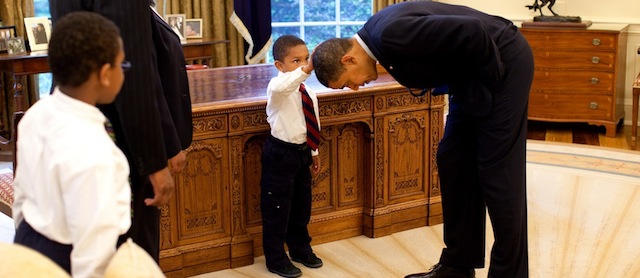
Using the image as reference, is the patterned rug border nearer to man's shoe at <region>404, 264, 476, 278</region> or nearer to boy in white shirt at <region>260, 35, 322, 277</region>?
man's shoe at <region>404, 264, 476, 278</region>

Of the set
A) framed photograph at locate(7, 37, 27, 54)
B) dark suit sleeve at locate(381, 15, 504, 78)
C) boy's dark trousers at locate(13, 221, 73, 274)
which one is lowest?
boy's dark trousers at locate(13, 221, 73, 274)

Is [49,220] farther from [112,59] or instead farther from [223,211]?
[223,211]

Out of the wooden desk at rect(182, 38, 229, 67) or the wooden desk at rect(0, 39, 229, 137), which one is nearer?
the wooden desk at rect(0, 39, 229, 137)

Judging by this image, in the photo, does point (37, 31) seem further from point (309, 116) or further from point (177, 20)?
point (309, 116)

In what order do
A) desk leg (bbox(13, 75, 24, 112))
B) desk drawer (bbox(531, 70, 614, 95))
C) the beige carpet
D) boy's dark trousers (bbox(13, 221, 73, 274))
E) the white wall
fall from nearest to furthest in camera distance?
1. boy's dark trousers (bbox(13, 221, 73, 274))
2. the beige carpet
3. desk leg (bbox(13, 75, 24, 112))
4. desk drawer (bbox(531, 70, 614, 95))
5. the white wall

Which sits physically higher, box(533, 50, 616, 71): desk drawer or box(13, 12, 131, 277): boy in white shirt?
box(13, 12, 131, 277): boy in white shirt

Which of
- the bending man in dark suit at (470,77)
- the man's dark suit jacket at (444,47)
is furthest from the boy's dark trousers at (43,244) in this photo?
the man's dark suit jacket at (444,47)

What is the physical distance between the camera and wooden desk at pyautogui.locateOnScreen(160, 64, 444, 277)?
3916mm

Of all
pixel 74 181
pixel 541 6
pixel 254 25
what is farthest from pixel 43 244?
pixel 541 6

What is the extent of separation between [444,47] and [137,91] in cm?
113

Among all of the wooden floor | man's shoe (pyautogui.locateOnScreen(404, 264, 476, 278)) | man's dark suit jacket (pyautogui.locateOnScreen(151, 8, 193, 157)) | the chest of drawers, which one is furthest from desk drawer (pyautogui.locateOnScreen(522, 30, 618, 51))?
man's dark suit jacket (pyautogui.locateOnScreen(151, 8, 193, 157))

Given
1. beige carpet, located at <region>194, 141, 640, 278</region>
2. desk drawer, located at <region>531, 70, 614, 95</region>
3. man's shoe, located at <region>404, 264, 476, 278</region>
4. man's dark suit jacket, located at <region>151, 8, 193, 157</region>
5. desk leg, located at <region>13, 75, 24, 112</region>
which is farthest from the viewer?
desk drawer, located at <region>531, 70, 614, 95</region>

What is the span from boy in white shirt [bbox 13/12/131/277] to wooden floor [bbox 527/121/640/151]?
5.59 metres

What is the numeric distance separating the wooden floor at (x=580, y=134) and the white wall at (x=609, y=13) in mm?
424
